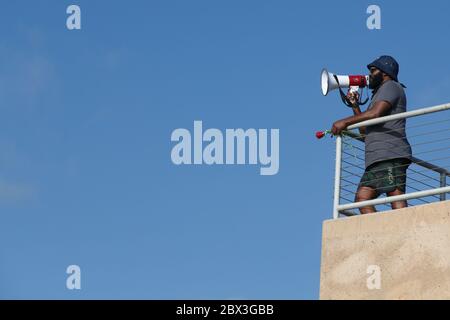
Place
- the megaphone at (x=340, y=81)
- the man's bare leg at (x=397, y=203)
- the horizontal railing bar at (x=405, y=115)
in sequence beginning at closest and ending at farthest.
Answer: the horizontal railing bar at (x=405, y=115) → the man's bare leg at (x=397, y=203) → the megaphone at (x=340, y=81)

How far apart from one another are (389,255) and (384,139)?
1.19m

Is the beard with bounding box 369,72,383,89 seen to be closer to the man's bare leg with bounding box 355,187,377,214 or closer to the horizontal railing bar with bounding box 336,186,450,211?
the man's bare leg with bounding box 355,187,377,214

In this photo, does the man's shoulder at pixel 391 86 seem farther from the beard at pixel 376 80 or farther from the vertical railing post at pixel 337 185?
the vertical railing post at pixel 337 185

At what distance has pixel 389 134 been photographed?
43.4 ft

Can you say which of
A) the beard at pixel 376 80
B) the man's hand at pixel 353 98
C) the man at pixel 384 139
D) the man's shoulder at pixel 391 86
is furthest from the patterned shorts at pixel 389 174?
the man's hand at pixel 353 98

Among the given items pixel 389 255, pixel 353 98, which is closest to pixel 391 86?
pixel 353 98

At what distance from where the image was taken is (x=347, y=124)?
1366 centimetres

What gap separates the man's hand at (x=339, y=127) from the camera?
13656 mm

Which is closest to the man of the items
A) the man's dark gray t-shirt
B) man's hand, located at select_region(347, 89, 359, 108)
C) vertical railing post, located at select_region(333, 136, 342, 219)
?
the man's dark gray t-shirt

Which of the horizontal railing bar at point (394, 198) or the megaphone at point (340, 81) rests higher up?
the megaphone at point (340, 81)
